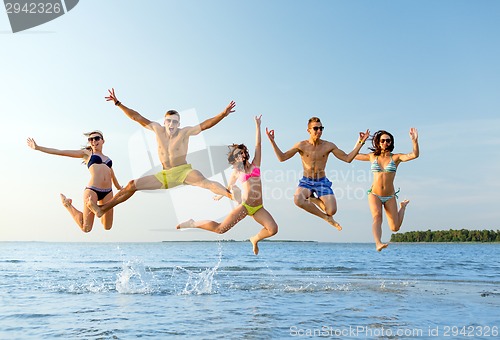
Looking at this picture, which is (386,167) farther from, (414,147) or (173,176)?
(173,176)

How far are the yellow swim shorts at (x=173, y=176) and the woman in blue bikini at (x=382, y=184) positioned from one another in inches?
166

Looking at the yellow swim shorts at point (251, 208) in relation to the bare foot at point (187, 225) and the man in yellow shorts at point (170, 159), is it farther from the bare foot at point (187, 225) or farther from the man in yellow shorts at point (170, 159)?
the bare foot at point (187, 225)

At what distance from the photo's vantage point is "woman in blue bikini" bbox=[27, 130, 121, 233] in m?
13.2

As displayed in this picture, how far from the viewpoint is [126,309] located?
20.2 meters

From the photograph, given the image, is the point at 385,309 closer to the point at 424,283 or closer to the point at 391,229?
the point at 391,229

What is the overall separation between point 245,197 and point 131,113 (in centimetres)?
311

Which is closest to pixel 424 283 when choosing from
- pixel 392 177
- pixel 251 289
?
pixel 251 289

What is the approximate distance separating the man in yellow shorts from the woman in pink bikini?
0.46 m

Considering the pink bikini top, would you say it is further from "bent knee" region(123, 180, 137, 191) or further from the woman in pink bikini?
"bent knee" region(123, 180, 137, 191)

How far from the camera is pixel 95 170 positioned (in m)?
13.3

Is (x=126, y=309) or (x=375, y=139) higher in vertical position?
(x=375, y=139)

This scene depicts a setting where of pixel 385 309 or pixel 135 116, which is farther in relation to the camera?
pixel 385 309

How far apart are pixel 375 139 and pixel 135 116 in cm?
550

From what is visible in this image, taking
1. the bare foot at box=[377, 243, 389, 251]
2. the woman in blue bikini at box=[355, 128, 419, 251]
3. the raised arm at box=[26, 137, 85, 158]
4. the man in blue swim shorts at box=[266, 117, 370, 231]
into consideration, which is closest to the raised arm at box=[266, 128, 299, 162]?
the man in blue swim shorts at box=[266, 117, 370, 231]
